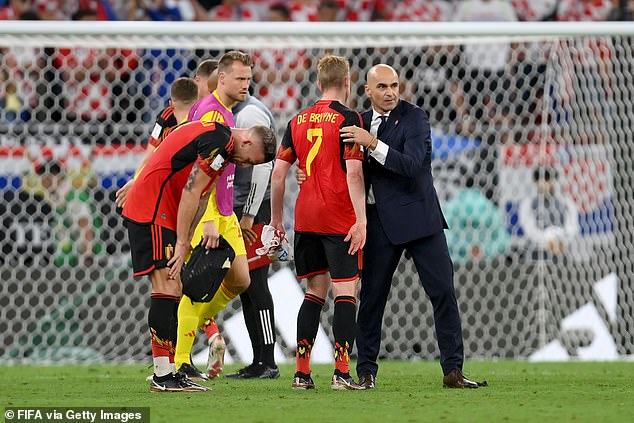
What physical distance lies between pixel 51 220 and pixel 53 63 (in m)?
1.82

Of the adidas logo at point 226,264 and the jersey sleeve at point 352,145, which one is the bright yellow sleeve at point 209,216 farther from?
the jersey sleeve at point 352,145

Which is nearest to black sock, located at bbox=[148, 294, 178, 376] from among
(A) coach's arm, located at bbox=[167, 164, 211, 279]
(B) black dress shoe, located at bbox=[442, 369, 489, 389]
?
(A) coach's arm, located at bbox=[167, 164, 211, 279]

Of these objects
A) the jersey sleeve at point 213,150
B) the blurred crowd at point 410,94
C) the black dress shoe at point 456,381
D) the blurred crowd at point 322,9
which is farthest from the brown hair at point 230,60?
the blurred crowd at point 322,9

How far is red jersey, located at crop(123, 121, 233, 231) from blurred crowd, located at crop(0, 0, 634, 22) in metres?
7.69

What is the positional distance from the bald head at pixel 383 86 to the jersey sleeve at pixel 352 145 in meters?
0.20

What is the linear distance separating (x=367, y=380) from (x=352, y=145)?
4.82 feet

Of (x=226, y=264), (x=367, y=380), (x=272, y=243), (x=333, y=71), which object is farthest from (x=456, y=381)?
(x=333, y=71)

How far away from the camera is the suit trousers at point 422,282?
672cm

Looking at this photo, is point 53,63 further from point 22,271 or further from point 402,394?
point 402,394

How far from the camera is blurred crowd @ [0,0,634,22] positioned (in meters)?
14.0

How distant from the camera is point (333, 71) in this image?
6688mm

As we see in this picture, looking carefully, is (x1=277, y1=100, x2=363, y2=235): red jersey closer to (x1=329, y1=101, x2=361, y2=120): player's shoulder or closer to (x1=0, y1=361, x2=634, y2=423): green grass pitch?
(x1=329, y1=101, x2=361, y2=120): player's shoulder

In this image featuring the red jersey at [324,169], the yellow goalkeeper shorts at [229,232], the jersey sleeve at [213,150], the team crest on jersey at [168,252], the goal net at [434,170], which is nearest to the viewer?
the jersey sleeve at [213,150]

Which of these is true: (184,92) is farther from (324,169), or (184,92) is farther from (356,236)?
(356,236)
